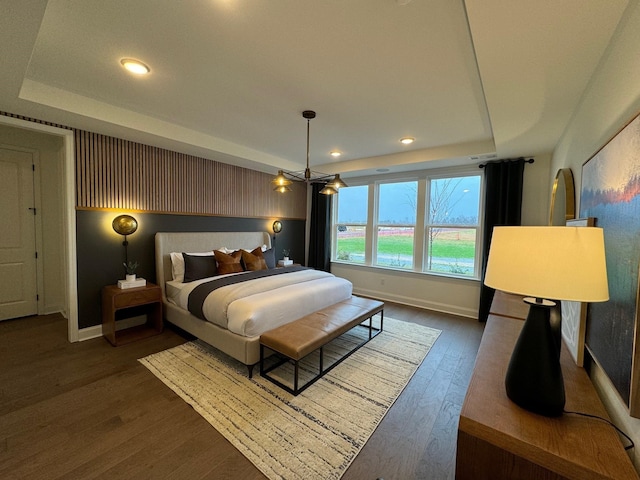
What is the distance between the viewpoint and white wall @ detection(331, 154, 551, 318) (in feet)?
12.0

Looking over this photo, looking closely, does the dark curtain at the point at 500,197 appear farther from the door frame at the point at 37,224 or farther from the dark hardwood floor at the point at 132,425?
the door frame at the point at 37,224

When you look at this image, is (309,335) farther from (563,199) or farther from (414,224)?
(414,224)

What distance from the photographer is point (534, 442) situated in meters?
0.92

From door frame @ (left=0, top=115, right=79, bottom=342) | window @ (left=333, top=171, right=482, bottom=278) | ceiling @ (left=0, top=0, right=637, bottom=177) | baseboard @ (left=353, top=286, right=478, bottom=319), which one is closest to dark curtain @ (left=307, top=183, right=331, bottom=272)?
window @ (left=333, top=171, right=482, bottom=278)

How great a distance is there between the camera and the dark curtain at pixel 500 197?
147 inches

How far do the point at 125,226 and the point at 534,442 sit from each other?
4.12 metres

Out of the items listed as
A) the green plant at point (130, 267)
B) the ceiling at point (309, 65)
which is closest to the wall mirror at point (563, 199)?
the ceiling at point (309, 65)

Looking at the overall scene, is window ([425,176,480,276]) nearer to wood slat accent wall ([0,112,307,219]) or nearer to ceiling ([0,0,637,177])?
ceiling ([0,0,637,177])

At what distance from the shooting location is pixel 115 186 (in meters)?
3.27

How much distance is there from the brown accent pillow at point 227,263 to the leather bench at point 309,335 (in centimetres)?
150

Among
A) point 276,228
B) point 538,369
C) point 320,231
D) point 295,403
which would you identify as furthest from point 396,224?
point 538,369

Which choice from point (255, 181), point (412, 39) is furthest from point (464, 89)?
point (255, 181)

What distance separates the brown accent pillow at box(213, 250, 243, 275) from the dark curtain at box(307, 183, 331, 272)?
2262 mm

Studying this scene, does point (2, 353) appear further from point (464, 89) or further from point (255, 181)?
point (464, 89)
